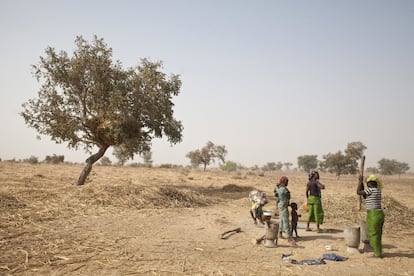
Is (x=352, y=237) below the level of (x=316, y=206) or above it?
A: below

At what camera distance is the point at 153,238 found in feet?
27.6

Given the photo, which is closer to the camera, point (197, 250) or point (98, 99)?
point (197, 250)

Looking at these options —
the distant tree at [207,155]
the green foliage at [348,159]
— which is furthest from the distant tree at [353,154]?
the distant tree at [207,155]

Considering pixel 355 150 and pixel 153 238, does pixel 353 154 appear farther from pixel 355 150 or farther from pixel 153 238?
pixel 153 238

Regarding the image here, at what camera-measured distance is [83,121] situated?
17734mm

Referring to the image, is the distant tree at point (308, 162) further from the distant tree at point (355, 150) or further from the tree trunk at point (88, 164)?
the tree trunk at point (88, 164)

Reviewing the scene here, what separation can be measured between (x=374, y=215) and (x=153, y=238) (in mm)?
5818

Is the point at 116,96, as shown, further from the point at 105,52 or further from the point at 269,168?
the point at 269,168

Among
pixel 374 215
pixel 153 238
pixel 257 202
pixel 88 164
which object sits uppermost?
pixel 88 164

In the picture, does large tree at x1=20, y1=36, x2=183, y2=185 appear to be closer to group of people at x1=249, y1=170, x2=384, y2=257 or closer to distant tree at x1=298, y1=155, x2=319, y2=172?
group of people at x1=249, y1=170, x2=384, y2=257

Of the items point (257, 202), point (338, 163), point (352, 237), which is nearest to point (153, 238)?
point (257, 202)

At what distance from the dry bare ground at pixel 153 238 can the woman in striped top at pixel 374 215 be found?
376 mm

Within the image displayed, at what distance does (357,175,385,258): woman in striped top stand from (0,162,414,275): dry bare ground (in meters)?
0.38

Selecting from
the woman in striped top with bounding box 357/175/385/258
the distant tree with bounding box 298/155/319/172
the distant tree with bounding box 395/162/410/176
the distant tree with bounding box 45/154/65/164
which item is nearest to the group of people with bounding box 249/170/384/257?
the woman in striped top with bounding box 357/175/385/258
